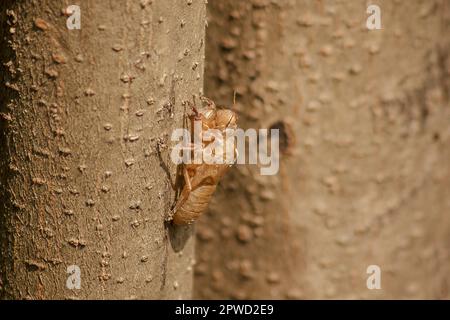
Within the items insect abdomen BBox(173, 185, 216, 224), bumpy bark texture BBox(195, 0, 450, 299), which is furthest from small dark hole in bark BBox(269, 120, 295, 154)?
insect abdomen BBox(173, 185, 216, 224)

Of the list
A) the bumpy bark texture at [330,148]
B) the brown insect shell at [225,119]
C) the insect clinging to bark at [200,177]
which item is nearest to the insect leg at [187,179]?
the insect clinging to bark at [200,177]

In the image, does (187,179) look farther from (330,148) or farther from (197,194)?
(330,148)

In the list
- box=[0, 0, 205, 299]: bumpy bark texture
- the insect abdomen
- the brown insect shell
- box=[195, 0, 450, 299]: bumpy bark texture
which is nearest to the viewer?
box=[0, 0, 205, 299]: bumpy bark texture

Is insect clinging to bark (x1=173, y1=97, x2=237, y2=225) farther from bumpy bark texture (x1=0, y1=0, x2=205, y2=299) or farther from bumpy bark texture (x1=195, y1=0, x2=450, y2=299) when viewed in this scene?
bumpy bark texture (x1=195, y1=0, x2=450, y2=299)

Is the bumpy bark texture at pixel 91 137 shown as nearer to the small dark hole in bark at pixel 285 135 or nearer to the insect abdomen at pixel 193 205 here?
the insect abdomen at pixel 193 205

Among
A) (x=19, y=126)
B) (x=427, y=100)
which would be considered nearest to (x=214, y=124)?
(x=19, y=126)

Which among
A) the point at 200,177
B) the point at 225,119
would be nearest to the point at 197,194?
the point at 200,177
